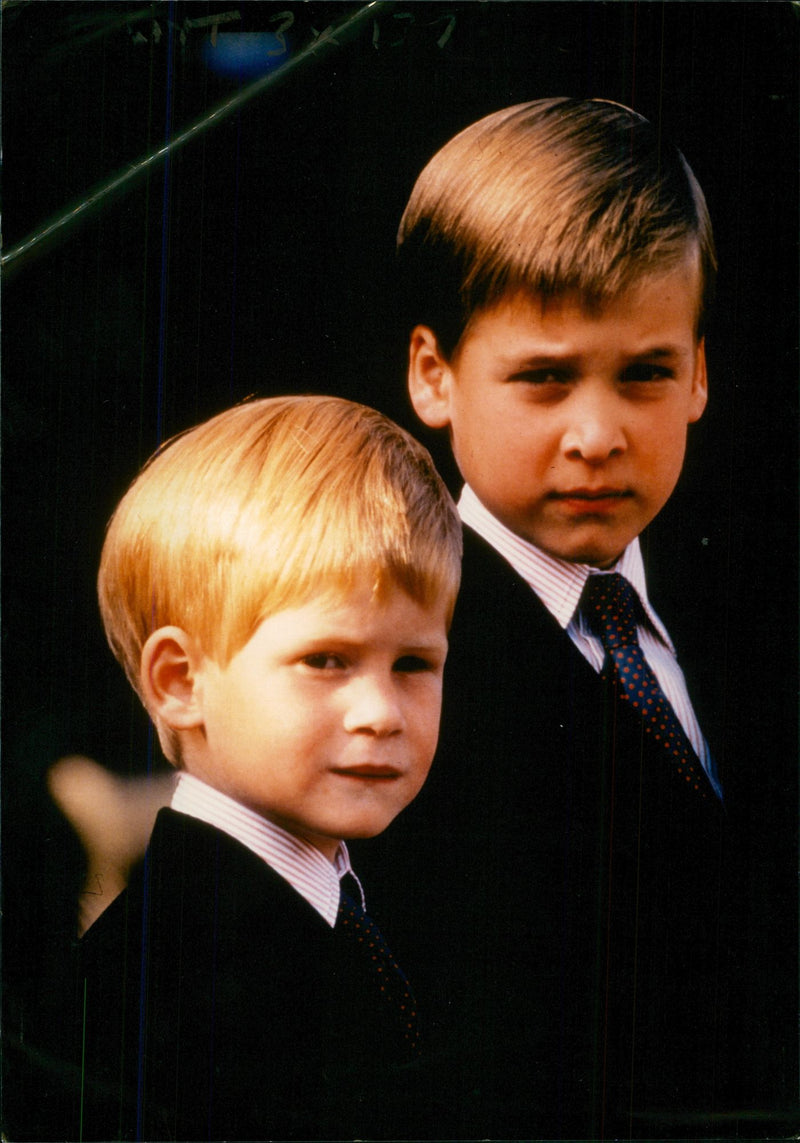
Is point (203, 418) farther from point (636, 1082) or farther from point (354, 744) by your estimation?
point (636, 1082)

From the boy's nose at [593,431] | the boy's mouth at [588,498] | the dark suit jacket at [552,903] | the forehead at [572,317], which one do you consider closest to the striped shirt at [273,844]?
the dark suit jacket at [552,903]

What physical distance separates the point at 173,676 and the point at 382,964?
32.2 inches

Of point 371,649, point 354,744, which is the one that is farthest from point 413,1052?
point 371,649

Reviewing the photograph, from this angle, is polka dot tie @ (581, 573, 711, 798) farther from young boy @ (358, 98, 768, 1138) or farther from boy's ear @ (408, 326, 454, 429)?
boy's ear @ (408, 326, 454, 429)

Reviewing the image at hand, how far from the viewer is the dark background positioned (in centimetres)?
284

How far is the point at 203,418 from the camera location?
9.30ft

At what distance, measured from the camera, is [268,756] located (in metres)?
2.69

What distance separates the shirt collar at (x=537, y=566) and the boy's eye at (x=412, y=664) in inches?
12.2

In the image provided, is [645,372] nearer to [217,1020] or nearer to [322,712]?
[322,712]

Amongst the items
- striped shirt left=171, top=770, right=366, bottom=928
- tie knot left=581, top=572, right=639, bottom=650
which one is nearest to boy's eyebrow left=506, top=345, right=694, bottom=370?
tie knot left=581, top=572, right=639, bottom=650

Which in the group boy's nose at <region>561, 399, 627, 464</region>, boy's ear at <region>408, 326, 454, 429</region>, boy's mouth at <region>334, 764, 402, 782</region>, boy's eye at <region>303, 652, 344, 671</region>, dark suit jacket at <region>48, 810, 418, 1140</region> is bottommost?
dark suit jacket at <region>48, 810, 418, 1140</region>

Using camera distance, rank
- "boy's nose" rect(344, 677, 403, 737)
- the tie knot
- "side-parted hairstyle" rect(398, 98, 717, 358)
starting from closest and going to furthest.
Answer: "boy's nose" rect(344, 677, 403, 737), "side-parted hairstyle" rect(398, 98, 717, 358), the tie knot

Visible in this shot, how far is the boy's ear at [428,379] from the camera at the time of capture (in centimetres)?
283

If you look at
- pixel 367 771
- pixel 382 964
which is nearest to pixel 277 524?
pixel 367 771
